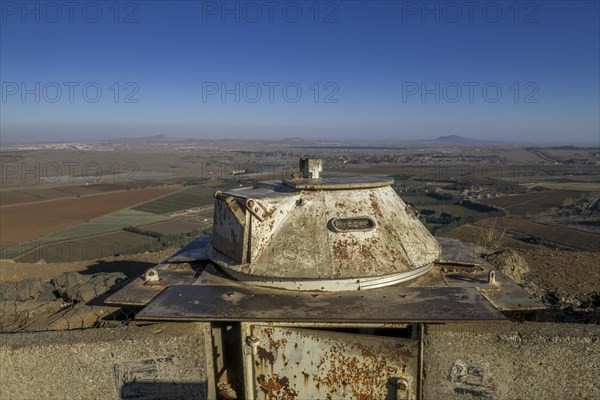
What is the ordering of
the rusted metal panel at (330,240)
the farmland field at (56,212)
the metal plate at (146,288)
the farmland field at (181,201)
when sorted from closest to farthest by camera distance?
1. the rusted metal panel at (330,240)
2. the metal plate at (146,288)
3. the farmland field at (56,212)
4. the farmland field at (181,201)

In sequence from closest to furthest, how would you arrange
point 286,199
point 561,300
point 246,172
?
point 286,199
point 561,300
point 246,172

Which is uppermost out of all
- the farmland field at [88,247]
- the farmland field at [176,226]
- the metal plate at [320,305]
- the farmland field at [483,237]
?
the metal plate at [320,305]

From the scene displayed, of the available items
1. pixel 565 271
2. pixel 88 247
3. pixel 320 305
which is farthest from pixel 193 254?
pixel 88 247

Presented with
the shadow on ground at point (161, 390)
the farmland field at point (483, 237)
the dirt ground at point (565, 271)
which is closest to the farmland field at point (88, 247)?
the shadow on ground at point (161, 390)

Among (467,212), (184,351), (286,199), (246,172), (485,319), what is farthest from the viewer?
(246,172)

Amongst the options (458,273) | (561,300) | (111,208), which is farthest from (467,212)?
(111,208)

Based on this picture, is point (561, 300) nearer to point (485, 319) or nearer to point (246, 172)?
point (485, 319)

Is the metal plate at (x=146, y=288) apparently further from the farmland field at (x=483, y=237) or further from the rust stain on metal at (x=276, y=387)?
the farmland field at (x=483, y=237)

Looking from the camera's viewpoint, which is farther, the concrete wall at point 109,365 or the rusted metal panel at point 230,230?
the rusted metal panel at point 230,230
